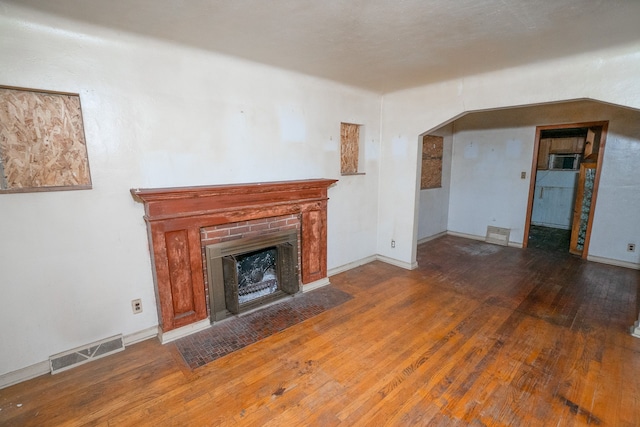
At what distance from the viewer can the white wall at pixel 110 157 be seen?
2.04 metres

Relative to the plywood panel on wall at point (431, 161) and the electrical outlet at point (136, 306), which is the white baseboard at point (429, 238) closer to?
the plywood panel on wall at point (431, 161)

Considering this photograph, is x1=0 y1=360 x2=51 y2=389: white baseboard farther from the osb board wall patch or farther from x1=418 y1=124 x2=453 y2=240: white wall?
x1=418 y1=124 x2=453 y2=240: white wall

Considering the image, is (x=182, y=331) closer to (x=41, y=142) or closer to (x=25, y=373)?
(x=25, y=373)

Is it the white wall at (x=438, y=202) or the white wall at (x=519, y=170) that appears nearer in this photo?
the white wall at (x=519, y=170)

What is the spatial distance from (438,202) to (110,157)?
5.60 meters

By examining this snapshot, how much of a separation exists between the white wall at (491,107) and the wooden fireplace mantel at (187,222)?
6.22 feet

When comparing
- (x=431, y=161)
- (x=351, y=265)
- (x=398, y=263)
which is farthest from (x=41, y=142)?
(x=431, y=161)

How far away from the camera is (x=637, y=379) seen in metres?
2.14

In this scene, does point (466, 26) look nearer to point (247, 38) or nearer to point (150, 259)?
point (247, 38)

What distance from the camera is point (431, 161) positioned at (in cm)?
570

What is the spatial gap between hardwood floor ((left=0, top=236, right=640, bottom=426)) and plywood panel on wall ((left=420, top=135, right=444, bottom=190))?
2.80m

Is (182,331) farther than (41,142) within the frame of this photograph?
Yes

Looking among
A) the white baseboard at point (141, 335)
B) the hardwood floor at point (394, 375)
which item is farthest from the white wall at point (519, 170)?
the white baseboard at point (141, 335)

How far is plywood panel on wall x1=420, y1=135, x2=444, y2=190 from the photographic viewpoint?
5555 mm
